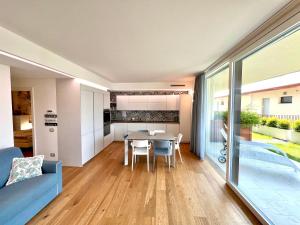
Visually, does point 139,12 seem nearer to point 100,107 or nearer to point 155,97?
point 100,107

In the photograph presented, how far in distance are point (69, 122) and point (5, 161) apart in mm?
1706

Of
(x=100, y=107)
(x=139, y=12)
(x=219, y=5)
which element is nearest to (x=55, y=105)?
(x=100, y=107)

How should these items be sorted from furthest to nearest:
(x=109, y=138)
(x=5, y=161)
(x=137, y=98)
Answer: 1. (x=137, y=98)
2. (x=109, y=138)
3. (x=5, y=161)

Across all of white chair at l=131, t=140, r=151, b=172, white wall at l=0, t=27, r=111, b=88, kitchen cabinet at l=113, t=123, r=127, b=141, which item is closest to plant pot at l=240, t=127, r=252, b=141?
white chair at l=131, t=140, r=151, b=172

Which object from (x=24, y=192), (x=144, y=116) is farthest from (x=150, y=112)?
(x=24, y=192)

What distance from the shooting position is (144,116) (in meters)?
7.10

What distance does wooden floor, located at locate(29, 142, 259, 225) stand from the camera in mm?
2170

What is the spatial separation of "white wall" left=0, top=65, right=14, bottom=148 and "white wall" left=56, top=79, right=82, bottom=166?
1239 millimetres

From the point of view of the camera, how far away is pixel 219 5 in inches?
61.2

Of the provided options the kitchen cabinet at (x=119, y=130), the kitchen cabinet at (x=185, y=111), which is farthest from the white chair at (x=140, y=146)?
the kitchen cabinet at (x=185, y=111)

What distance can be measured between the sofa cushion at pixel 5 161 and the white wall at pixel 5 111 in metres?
0.27

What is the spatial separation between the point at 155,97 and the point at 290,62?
513 centimetres

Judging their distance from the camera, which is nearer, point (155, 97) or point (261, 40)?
point (261, 40)

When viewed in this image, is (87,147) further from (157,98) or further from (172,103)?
(172,103)
